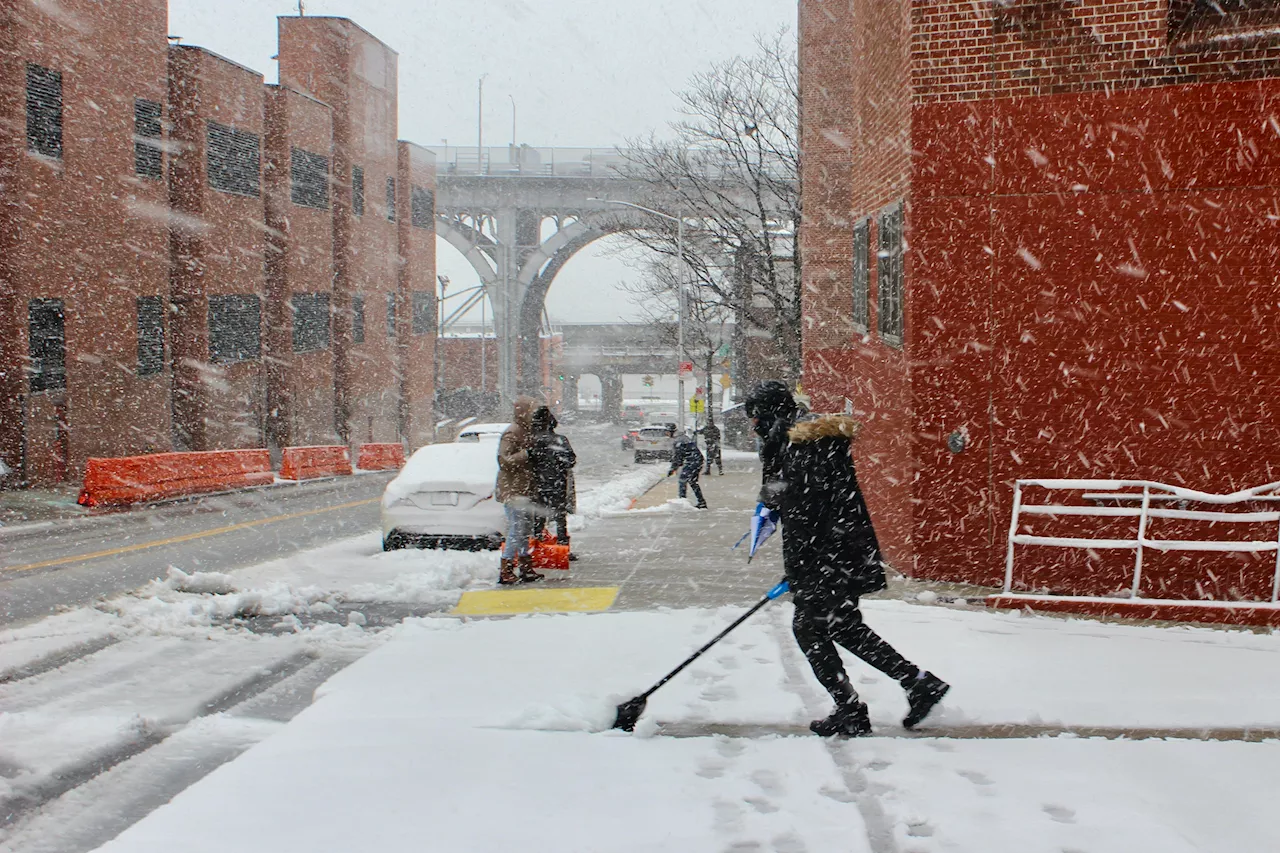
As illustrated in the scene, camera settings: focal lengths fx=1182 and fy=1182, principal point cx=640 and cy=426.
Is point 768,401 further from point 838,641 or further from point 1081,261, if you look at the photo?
point 1081,261

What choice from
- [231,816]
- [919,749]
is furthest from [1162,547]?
Result: [231,816]

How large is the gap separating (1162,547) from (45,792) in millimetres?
7871

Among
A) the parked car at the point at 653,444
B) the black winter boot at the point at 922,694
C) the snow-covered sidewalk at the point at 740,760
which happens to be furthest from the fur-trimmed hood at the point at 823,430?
the parked car at the point at 653,444

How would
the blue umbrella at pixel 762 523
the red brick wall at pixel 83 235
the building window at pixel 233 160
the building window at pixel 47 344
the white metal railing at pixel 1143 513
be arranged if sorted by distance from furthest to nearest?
the building window at pixel 233 160 < the building window at pixel 47 344 < the red brick wall at pixel 83 235 < the white metal railing at pixel 1143 513 < the blue umbrella at pixel 762 523

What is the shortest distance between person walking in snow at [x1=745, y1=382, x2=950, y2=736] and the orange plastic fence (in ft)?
62.7

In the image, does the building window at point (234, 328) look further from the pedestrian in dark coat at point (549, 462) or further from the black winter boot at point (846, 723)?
the black winter boot at point (846, 723)

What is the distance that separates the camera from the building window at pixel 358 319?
46525 millimetres

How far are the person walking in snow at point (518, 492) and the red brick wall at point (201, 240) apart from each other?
82.1ft

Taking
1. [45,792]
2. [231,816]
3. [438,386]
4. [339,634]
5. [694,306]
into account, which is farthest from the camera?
[438,386]

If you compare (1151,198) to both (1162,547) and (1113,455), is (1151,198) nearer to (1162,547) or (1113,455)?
(1113,455)

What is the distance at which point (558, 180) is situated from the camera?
64000 millimetres

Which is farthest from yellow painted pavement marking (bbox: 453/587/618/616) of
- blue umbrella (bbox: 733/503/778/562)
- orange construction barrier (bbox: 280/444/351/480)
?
orange construction barrier (bbox: 280/444/351/480)

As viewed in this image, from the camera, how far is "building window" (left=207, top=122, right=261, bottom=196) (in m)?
34.8

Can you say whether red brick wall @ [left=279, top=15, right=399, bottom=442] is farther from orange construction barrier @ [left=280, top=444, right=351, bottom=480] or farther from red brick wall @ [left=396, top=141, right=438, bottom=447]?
orange construction barrier @ [left=280, top=444, right=351, bottom=480]
